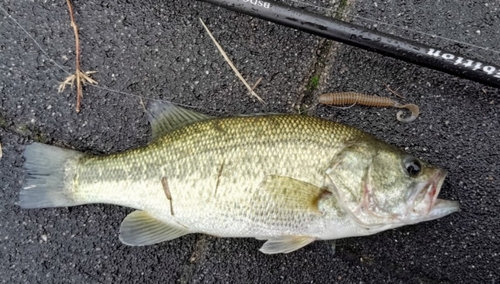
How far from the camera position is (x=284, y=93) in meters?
2.78

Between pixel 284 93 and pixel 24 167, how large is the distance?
4.69ft

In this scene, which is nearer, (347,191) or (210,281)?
(347,191)

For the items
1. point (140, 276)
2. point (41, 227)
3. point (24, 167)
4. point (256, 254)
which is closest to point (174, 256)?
point (140, 276)

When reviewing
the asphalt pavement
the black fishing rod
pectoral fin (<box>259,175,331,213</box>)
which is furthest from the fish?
the black fishing rod

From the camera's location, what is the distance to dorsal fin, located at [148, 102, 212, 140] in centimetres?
254

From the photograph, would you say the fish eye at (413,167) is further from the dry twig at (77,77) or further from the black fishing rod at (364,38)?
the dry twig at (77,77)

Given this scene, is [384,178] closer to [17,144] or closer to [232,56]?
[232,56]

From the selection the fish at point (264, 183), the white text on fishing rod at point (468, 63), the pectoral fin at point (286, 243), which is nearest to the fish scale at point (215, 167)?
the fish at point (264, 183)

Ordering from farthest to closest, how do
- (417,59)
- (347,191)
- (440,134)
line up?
1. (440,134)
2. (417,59)
3. (347,191)

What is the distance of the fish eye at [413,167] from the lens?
234 cm

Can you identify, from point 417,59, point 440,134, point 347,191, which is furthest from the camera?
point 440,134

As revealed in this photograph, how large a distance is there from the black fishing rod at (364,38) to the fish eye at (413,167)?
491 mm

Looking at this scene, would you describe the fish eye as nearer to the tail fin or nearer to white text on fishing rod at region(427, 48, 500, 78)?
white text on fishing rod at region(427, 48, 500, 78)

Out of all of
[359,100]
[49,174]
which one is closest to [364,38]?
[359,100]
